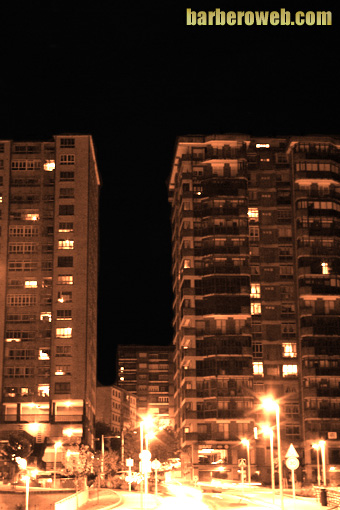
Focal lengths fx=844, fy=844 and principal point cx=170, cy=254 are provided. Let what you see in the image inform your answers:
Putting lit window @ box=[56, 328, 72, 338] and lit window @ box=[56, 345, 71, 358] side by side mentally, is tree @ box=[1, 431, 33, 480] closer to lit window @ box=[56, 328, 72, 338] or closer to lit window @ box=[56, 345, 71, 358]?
lit window @ box=[56, 345, 71, 358]

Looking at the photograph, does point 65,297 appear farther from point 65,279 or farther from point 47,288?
point 47,288

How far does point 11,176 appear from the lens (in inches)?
6033

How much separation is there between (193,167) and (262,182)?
12.5 meters

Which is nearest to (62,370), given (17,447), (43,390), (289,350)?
(43,390)

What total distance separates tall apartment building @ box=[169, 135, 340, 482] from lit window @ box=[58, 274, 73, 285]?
19449mm

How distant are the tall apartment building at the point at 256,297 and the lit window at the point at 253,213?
0.81 feet


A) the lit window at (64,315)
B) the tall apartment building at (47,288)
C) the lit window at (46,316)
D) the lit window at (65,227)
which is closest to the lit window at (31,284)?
the tall apartment building at (47,288)

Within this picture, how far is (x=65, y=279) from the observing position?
148 meters

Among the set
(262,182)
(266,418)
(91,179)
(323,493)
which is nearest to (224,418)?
(266,418)

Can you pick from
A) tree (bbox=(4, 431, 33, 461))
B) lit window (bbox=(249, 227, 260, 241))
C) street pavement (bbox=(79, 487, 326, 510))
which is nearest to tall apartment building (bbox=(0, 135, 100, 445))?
tree (bbox=(4, 431, 33, 461))

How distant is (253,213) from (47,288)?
38.2 m

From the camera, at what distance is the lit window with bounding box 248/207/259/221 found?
14688 centimetres

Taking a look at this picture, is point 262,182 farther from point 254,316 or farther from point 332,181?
point 254,316

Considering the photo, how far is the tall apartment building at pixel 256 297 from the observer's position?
438 feet
